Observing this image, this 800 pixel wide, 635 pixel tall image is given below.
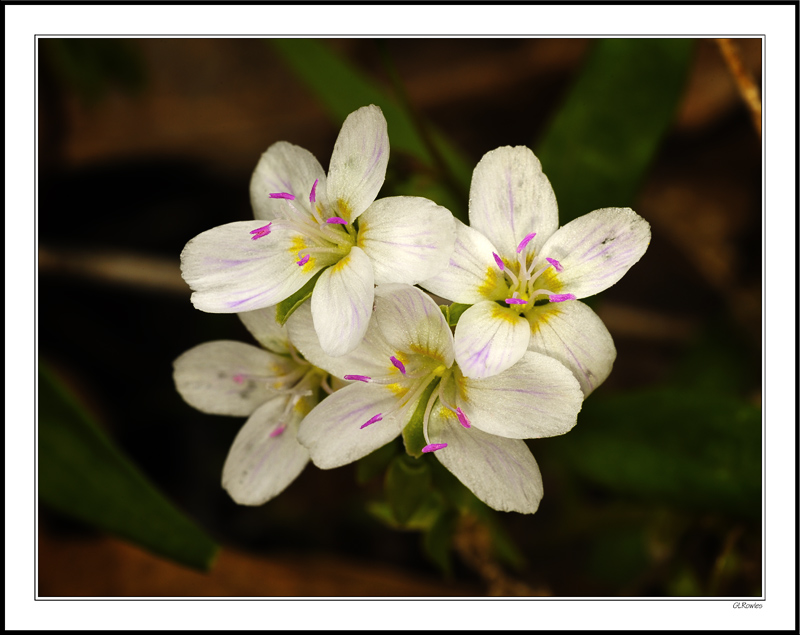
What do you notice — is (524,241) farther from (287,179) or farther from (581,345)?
(287,179)

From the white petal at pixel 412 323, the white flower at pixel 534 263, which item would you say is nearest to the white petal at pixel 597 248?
the white flower at pixel 534 263

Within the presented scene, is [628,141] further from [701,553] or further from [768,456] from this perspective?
[701,553]

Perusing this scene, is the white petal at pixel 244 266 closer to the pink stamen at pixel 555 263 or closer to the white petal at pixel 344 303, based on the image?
the white petal at pixel 344 303

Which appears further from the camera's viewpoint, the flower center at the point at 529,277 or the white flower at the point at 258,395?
the white flower at the point at 258,395

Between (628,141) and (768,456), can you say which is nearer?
(768,456)

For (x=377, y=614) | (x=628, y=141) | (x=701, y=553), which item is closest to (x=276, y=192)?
(x=377, y=614)

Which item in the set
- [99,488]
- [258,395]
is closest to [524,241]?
[258,395]
